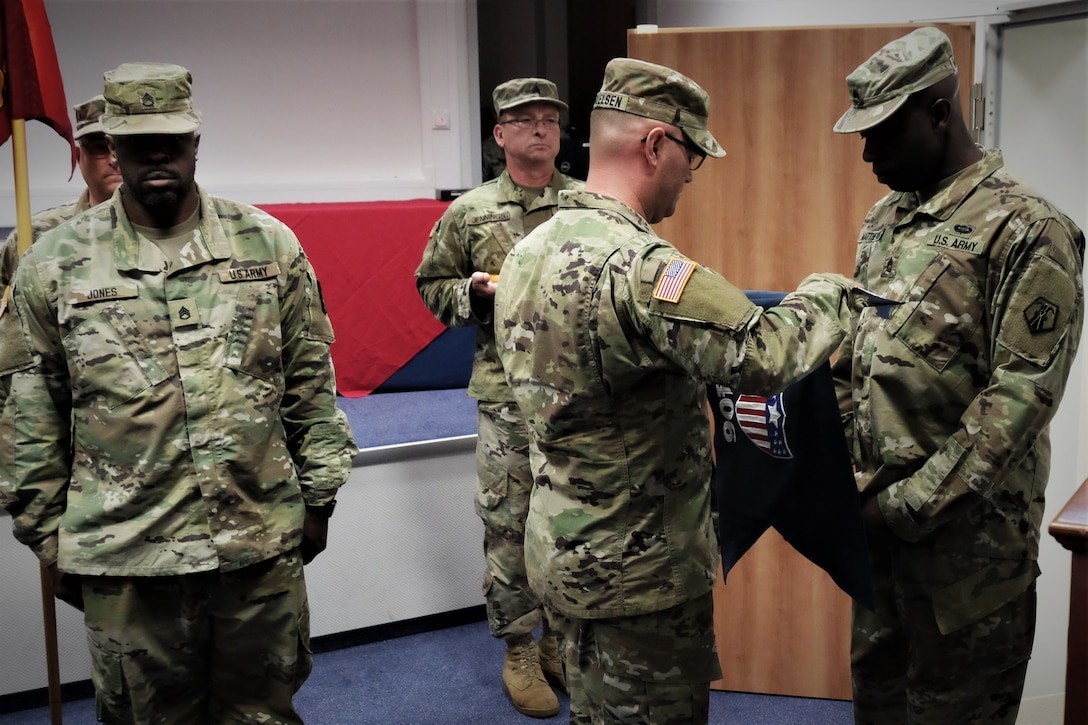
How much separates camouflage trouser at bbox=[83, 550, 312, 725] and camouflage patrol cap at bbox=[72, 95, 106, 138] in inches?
58.6

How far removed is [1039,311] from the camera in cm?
193

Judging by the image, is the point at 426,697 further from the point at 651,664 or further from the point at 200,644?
the point at 651,664

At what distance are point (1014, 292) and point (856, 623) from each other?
85 cm

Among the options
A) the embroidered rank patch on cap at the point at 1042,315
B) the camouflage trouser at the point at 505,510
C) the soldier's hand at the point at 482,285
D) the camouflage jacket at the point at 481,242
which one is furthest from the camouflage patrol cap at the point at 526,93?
the embroidered rank patch on cap at the point at 1042,315

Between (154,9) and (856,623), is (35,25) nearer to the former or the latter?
(154,9)

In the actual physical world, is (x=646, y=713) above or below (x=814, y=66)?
below

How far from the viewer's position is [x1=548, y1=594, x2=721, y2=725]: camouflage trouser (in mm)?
1901

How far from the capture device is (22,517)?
6.97ft

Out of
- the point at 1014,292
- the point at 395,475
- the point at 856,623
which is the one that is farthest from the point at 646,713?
the point at 395,475

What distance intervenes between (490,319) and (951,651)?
154 cm

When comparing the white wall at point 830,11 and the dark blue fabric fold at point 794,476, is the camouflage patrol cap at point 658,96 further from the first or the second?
the white wall at point 830,11

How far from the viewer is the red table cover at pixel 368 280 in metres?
4.08

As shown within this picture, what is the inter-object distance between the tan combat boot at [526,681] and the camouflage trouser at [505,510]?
0.06m

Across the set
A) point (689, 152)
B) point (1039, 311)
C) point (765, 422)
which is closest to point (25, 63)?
point (689, 152)
